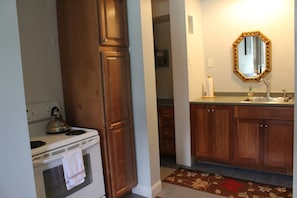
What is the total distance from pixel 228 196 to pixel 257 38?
207cm

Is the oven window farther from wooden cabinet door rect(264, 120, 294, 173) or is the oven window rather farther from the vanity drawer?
wooden cabinet door rect(264, 120, 294, 173)

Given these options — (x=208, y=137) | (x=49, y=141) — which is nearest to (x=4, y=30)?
(x=49, y=141)

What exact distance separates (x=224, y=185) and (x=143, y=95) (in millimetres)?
Result: 1379

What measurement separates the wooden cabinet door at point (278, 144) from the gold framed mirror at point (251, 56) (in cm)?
79

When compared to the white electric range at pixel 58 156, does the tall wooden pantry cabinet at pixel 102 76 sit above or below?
above

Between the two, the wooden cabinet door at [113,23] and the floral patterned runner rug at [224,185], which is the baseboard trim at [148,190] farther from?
A: the wooden cabinet door at [113,23]

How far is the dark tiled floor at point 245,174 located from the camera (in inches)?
113

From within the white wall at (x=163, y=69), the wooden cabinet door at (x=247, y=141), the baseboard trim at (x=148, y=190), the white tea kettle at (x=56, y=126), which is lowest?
the baseboard trim at (x=148, y=190)

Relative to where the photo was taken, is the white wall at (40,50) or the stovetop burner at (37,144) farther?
the white wall at (40,50)

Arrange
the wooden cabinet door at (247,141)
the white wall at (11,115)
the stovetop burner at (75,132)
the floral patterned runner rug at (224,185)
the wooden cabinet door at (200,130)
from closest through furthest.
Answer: the white wall at (11,115) → the stovetop burner at (75,132) → the floral patterned runner rug at (224,185) → the wooden cabinet door at (247,141) → the wooden cabinet door at (200,130)

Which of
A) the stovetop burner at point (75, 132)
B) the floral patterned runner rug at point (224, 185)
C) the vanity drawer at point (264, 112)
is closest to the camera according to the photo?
the stovetop burner at point (75, 132)

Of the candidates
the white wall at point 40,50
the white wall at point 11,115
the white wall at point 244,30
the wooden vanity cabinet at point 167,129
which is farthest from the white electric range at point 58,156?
the white wall at point 244,30

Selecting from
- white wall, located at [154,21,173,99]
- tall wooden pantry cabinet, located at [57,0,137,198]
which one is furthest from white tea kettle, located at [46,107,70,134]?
white wall, located at [154,21,173,99]

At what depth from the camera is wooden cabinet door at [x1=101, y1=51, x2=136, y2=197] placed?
7.60 ft
